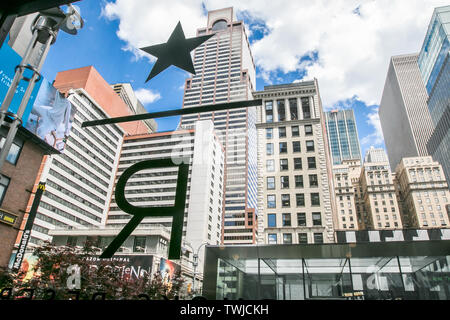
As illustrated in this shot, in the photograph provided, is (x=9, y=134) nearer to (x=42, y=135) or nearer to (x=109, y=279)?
(x=109, y=279)

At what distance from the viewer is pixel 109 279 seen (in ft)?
79.3

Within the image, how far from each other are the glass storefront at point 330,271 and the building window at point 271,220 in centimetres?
2336

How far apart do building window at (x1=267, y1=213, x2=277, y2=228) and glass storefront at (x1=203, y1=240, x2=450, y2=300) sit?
23.4 m

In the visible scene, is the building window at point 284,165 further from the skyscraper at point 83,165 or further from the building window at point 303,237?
the skyscraper at point 83,165

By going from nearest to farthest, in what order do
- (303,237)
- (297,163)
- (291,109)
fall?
(303,237)
(297,163)
(291,109)

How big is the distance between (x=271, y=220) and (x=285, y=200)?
348cm

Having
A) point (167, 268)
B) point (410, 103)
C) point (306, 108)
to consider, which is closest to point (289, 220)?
point (306, 108)

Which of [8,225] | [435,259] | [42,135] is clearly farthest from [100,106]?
[435,259]

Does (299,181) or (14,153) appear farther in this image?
(299,181)

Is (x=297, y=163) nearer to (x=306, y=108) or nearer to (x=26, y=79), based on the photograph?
(x=306, y=108)

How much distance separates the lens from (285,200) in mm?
40625

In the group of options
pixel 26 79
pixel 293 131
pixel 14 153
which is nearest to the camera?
pixel 26 79

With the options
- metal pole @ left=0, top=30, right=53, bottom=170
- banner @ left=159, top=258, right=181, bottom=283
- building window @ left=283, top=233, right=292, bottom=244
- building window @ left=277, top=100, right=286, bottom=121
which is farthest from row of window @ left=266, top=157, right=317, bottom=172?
metal pole @ left=0, top=30, right=53, bottom=170

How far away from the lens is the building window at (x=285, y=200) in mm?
40250
